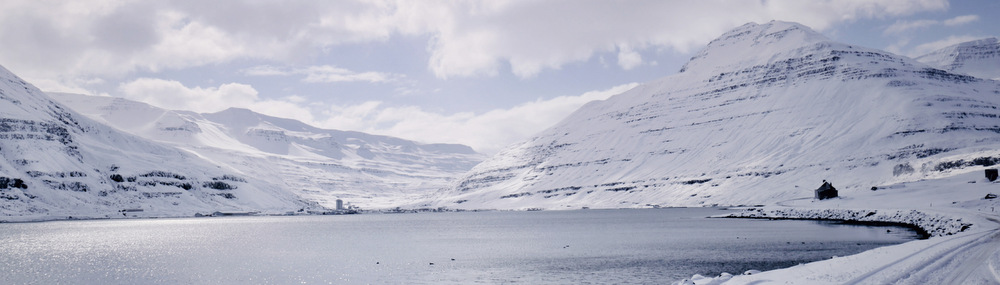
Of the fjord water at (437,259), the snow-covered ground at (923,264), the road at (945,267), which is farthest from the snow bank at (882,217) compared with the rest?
the road at (945,267)

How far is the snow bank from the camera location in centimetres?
7388

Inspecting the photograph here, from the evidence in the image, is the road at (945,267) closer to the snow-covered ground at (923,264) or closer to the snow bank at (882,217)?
the snow-covered ground at (923,264)

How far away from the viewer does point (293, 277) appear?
185 feet

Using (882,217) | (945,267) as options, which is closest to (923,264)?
(945,267)

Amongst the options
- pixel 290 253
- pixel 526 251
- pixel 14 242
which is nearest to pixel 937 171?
pixel 526 251

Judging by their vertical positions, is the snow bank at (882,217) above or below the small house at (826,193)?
below

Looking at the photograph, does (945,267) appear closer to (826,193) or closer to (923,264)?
(923,264)

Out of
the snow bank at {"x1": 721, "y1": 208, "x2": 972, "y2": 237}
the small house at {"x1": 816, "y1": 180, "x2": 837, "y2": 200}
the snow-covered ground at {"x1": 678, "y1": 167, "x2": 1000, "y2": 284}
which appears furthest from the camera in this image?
the small house at {"x1": 816, "y1": 180, "x2": 837, "y2": 200}

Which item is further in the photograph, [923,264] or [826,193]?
[826,193]

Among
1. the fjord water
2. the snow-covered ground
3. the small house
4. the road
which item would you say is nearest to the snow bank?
the snow-covered ground

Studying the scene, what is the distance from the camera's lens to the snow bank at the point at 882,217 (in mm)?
73875

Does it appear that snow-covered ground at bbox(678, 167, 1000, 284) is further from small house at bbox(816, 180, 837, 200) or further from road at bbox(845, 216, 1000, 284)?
small house at bbox(816, 180, 837, 200)

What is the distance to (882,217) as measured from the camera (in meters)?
108

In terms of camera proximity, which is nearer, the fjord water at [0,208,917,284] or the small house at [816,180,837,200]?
the fjord water at [0,208,917,284]
